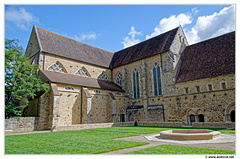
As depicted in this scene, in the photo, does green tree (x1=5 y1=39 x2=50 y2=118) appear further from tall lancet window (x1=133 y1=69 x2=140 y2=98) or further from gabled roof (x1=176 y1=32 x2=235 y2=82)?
gabled roof (x1=176 y1=32 x2=235 y2=82)

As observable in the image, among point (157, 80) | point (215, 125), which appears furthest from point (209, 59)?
point (215, 125)

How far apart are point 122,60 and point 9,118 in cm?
1985

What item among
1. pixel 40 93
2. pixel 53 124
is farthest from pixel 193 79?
pixel 40 93

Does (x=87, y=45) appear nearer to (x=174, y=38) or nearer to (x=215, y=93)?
(x=174, y=38)

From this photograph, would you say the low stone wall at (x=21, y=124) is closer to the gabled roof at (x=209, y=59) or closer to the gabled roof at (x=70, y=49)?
the gabled roof at (x=70, y=49)

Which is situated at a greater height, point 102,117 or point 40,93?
point 40,93

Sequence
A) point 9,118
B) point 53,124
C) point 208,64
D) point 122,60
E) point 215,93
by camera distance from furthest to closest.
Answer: point 122,60 → point 208,64 → point 215,93 → point 53,124 → point 9,118

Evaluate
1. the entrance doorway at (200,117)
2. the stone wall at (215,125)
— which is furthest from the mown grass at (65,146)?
the entrance doorway at (200,117)

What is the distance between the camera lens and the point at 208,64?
2084 centimetres

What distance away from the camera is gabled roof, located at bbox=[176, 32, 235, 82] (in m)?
19.3

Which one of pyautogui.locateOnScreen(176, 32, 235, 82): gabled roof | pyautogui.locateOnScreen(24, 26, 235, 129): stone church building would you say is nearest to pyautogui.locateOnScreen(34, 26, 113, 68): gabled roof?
pyautogui.locateOnScreen(24, 26, 235, 129): stone church building

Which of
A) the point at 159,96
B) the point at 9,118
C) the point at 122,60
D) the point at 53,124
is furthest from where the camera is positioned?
the point at 122,60

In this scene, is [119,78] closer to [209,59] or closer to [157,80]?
[157,80]

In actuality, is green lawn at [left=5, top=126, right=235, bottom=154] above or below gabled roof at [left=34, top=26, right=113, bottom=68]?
below
